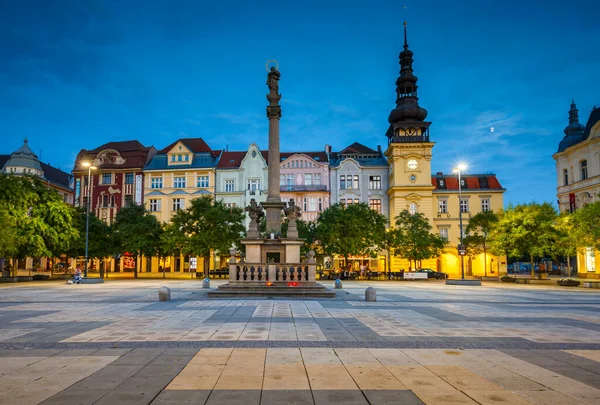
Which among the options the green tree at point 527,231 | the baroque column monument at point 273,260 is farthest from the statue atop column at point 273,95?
the green tree at point 527,231

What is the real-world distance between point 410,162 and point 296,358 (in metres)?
53.6

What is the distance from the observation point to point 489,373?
7047mm

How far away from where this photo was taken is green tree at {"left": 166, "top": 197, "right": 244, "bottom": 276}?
4447cm

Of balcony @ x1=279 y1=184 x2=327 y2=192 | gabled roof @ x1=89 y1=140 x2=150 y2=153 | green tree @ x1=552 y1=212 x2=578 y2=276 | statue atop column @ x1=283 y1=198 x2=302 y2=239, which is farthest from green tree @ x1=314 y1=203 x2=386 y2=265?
gabled roof @ x1=89 y1=140 x2=150 y2=153

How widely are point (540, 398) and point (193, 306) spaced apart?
14.2 metres

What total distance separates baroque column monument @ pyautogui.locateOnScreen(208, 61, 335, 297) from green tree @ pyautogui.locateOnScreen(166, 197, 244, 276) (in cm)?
2020

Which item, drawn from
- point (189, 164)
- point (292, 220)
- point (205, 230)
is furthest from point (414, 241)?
point (189, 164)

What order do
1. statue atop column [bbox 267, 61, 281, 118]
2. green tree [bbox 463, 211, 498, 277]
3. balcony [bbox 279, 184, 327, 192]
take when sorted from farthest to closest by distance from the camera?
1. balcony [bbox 279, 184, 327, 192]
2. green tree [bbox 463, 211, 498, 277]
3. statue atop column [bbox 267, 61, 281, 118]

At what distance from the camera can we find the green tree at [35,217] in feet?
117

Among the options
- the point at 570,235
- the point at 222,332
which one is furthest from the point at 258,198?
the point at 222,332

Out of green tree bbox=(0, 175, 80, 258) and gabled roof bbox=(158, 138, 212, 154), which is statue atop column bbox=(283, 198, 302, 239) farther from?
gabled roof bbox=(158, 138, 212, 154)

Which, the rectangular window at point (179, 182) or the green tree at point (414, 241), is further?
the rectangular window at point (179, 182)

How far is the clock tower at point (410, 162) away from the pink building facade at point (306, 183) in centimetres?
940

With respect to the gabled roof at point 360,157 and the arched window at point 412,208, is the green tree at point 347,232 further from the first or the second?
the gabled roof at point 360,157
